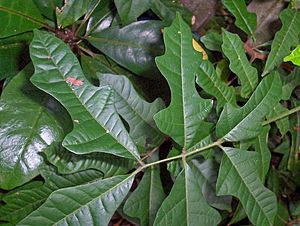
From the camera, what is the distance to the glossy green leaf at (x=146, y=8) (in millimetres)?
1050

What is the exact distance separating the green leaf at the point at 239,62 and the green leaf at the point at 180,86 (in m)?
0.13

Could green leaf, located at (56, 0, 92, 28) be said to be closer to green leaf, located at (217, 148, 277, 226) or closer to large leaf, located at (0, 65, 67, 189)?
large leaf, located at (0, 65, 67, 189)

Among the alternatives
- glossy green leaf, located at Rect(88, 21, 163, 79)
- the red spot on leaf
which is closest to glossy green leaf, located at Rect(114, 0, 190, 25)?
glossy green leaf, located at Rect(88, 21, 163, 79)

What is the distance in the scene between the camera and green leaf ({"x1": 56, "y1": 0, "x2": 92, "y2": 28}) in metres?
1.04

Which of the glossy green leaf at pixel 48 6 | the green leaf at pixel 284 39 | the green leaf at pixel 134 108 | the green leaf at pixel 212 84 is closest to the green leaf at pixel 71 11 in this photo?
the glossy green leaf at pixel 48 6

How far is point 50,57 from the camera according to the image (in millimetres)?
867

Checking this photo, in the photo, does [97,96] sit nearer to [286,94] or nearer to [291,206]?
[286,94]

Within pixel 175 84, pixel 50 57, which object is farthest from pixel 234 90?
pixel 50 57

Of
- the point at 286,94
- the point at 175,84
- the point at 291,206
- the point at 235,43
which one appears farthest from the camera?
the point at 291,206

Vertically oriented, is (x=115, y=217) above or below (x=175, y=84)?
below

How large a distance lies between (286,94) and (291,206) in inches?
19.4

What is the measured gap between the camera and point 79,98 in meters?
0.86

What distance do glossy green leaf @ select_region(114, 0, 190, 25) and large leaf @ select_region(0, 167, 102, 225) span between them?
342 mm

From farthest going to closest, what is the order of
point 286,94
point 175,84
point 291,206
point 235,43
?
point 291,206 < point 286,94 < point 235,43 < point 175,84
